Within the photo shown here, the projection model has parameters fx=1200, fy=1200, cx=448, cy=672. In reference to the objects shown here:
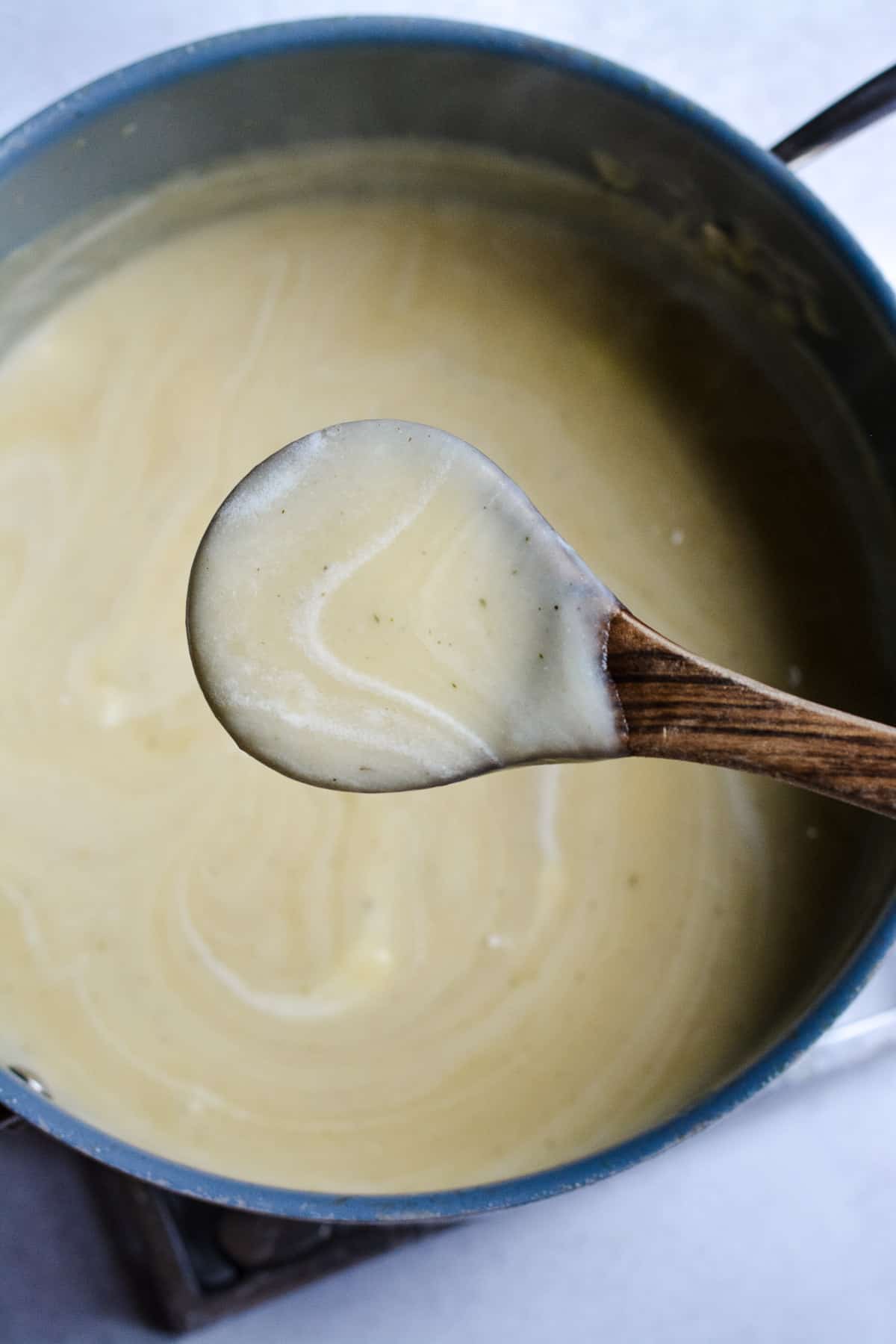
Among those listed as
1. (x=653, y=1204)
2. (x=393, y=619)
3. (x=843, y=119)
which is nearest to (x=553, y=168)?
(x=843, y=119)

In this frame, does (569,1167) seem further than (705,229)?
No

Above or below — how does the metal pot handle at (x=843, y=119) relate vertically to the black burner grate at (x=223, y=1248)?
above

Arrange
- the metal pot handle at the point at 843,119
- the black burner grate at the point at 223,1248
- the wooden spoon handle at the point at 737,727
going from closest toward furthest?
the wooden spoon handle at the point at 737,727 < the metal pot handle at the point at 843,119 < the black burner grate at the point at 223,1248

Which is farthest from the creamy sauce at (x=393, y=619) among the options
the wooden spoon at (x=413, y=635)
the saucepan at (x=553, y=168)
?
the saucepan at (x=553, y=168)

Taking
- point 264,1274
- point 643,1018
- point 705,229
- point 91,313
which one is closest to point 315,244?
point 91,313

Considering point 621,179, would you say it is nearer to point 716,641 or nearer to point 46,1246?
point 716,641

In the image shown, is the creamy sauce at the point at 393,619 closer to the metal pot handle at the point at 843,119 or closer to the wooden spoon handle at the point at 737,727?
the wooden spoon handle at the point at 737,727
